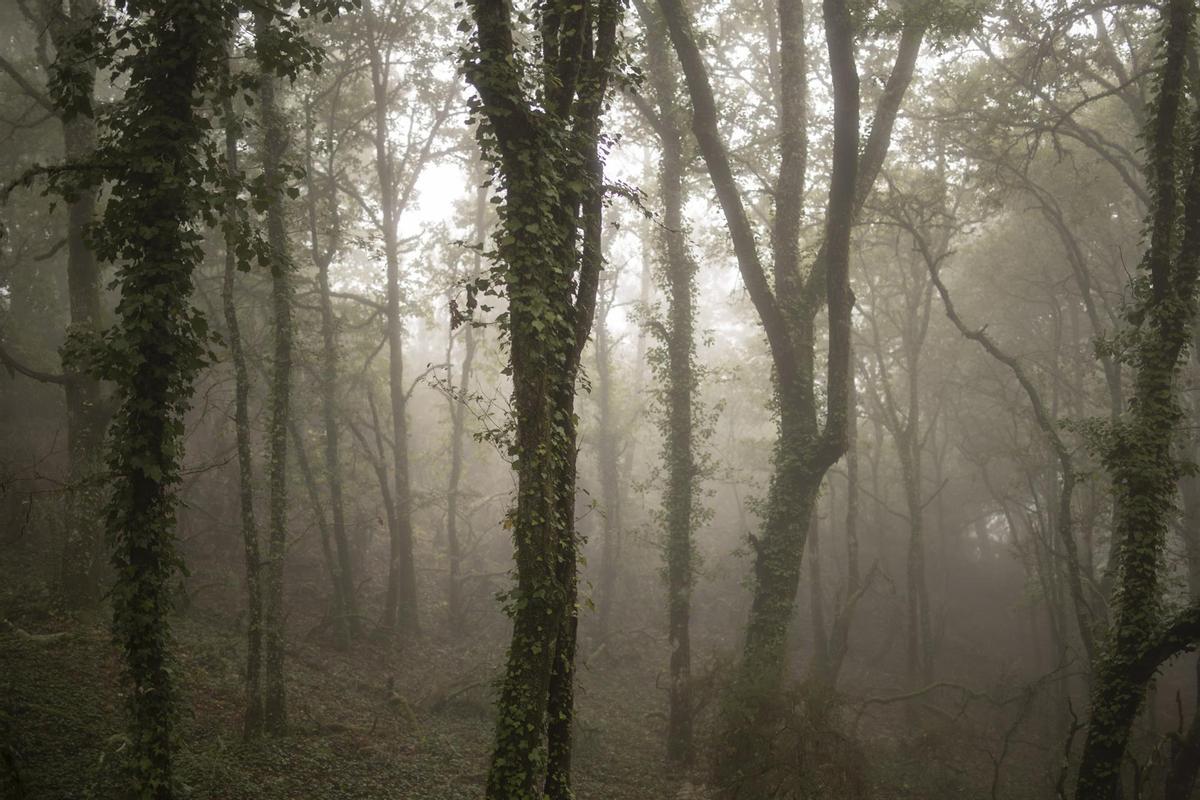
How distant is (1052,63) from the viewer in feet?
55.5

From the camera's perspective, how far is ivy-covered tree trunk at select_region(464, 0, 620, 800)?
5664 mm

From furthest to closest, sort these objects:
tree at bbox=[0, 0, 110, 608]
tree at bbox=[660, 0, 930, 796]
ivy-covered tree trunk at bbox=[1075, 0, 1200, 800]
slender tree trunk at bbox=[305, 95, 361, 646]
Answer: slender tree trunk at bbox=[305, 95, 361, 646], tree at bbox=[0, 0, 110, 608], tree at bbox=[660, 0, 930, 796], ivy-covered tree trunk at bbox=[1075, 0, 1200, 800]

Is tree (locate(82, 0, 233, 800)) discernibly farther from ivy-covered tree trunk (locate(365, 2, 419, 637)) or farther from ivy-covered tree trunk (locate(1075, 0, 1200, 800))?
ivy-covered tree trunk (locate(365, 2, 419, 637))

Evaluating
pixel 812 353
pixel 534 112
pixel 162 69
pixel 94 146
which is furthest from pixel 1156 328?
pixel 94 146

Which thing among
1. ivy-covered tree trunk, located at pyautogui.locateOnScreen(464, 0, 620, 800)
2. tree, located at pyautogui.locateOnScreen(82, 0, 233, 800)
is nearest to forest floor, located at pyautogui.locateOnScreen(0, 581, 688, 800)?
tree, located at pyautogui.locateOnScreen(82, 0, 233, 800)

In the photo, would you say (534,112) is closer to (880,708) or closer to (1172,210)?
(1172,210)

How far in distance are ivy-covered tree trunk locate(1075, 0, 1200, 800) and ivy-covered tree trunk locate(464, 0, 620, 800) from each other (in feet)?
27.2

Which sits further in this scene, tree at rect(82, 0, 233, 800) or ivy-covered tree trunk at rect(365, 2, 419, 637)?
ivy-covered tree trunk at rect(365, 2, 419, 637)

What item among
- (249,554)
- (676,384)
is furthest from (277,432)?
(676,384)

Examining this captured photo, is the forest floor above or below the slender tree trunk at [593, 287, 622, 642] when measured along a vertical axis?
below

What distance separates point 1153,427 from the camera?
33.0 feet

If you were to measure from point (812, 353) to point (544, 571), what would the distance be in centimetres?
796

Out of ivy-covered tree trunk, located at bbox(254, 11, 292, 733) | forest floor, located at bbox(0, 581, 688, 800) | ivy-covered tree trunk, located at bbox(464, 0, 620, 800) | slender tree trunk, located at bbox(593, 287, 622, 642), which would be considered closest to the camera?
ivy-covered tree trunk, located at bbox(464, 0, 620, 800)

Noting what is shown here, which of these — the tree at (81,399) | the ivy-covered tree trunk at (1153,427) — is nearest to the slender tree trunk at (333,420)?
the tree at (81,399)
